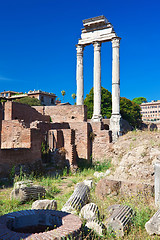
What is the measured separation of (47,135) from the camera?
51.1ft

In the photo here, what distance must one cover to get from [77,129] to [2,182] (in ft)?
29.5

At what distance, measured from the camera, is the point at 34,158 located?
12.2 meters

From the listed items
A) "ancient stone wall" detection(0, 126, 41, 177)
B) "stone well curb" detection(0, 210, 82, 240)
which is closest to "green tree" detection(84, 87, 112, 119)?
"ancient stone wall" detection(0, 126, 41, 177)

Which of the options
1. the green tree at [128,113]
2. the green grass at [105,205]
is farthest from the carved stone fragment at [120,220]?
the green tree at [128,113]

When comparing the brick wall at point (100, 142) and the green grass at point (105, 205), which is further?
the brick wall at point (100, 142)

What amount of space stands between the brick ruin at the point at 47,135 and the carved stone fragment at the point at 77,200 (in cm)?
437

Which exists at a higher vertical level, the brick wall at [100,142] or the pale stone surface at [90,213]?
the brick wall at [100,142]

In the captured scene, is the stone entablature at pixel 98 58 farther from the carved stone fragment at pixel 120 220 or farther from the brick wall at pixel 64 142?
the carved stone fragment at pixel 120 220

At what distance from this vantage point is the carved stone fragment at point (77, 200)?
257 inches

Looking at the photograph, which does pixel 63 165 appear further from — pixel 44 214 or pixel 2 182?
pixel 44 214

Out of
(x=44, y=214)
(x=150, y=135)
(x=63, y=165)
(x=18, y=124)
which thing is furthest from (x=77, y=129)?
(x=44, y=214)

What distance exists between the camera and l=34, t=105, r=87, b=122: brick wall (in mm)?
19891

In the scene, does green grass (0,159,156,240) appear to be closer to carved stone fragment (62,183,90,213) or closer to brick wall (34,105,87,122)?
carved stone fragment (62,183,90,213)

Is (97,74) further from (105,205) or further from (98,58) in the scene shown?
(105,205)
